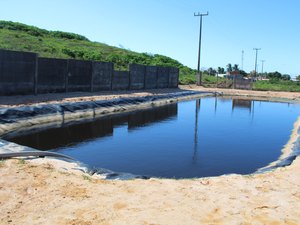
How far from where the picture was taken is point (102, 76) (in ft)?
70.3

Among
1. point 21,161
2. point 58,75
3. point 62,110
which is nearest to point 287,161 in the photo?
point 21,161

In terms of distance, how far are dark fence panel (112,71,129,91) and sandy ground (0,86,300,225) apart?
16971mm

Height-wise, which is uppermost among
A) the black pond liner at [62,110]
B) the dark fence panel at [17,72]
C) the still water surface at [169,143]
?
the dark fence panel at [17,72]

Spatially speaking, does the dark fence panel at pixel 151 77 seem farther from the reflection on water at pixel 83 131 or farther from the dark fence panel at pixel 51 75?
the reflection on water at pixel 83 131

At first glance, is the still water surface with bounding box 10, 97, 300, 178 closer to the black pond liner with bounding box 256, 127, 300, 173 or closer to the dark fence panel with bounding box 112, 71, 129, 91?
the black pond liner with bounding box 256, 127, 300, 173

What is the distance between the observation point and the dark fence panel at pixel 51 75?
16.4 metres

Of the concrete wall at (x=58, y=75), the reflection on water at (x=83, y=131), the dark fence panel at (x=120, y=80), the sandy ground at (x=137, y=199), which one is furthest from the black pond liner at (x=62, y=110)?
the dark fence panel at (x=120, y=80)

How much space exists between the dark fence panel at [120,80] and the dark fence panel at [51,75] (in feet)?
17.4

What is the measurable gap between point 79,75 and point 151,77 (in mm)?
10277

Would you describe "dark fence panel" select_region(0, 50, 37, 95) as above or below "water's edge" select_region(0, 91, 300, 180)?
above

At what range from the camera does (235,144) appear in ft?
34.4

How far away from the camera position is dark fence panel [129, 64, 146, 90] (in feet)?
82.4

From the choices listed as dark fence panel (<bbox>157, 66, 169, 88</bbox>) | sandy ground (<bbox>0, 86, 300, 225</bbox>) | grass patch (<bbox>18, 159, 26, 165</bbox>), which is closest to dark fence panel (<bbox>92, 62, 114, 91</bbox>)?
dark fence panel (<bbox>157, 66, 169, 88</bbox>)

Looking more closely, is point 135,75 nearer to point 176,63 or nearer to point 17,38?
point 17,38
